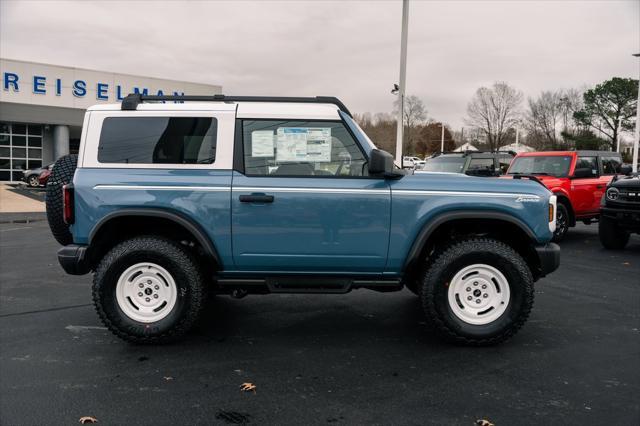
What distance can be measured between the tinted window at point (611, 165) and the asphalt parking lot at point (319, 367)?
6049 mm

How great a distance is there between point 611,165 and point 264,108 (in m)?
9.82

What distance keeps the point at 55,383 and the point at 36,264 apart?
4.93 m

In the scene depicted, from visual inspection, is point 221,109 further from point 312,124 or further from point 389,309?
point 389,309

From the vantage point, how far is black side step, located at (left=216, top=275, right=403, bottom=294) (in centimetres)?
447

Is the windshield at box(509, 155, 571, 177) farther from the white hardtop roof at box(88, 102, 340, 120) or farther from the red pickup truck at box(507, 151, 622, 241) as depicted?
the white hardtop roof at box(88, 102, 340, 120)

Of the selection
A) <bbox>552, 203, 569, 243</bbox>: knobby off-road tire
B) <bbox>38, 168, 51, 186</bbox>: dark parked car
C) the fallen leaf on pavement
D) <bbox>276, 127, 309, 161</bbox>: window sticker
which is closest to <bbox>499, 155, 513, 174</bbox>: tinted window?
<bbox>552, 203, 569, 243</bbox>: knobby off-road tire

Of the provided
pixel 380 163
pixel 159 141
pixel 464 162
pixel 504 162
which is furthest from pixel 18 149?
pixel 380 163

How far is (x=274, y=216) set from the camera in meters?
4.34

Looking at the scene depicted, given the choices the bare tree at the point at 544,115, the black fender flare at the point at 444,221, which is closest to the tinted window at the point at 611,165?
the black fender flare at the point at 444,221

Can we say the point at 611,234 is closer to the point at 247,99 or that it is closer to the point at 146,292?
the point at 247,99

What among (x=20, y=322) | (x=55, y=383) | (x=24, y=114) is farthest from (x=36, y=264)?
(x=24, y=114)

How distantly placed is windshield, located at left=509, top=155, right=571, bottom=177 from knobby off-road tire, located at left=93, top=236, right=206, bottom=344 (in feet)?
A: 28.7

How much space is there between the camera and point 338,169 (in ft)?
14.6

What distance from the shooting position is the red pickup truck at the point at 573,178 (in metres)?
10.3
